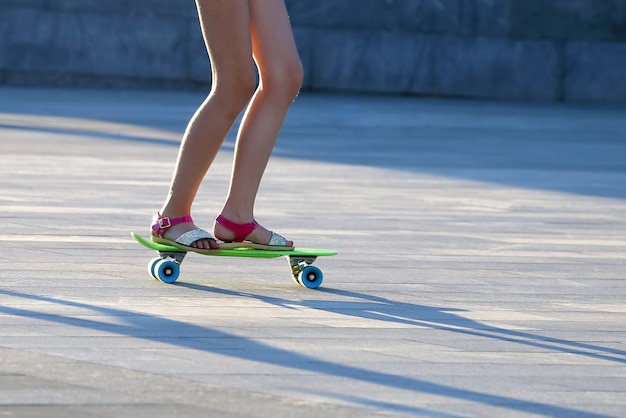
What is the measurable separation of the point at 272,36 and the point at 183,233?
0.70m

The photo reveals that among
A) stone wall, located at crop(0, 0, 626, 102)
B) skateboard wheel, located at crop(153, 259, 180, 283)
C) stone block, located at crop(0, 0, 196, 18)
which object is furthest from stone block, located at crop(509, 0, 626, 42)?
skateboard wheel, located at crop(153, 259, 180, 283)

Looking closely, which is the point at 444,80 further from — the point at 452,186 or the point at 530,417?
the point at 530,417

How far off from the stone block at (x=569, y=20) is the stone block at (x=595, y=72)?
0.61ft

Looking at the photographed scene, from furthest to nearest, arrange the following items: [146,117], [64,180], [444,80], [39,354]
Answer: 1. [444,80]
2. [146,117]
3. [64,180]
4. [39,354]

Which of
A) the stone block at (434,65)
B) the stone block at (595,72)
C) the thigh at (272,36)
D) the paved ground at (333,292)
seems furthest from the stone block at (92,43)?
the thigh at (272,36)

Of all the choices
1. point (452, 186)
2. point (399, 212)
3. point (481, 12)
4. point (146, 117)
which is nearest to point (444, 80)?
point (481, 12)

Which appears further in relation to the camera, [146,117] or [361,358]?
[146,117]

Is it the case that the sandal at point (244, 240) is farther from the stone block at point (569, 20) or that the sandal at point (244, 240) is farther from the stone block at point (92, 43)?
the stone block at point (569, 20)

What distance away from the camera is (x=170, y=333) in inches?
147

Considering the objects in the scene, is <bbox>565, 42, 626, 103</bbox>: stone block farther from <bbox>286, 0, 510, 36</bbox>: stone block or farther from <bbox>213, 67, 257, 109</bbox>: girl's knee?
<bbox>213, 67, 257, 109</bbox>: girl's knee

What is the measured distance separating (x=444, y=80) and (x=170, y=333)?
11262 mm

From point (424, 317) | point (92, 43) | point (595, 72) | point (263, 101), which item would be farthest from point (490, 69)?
point (424, 317)

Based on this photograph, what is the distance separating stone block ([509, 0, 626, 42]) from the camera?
14938 millimetres

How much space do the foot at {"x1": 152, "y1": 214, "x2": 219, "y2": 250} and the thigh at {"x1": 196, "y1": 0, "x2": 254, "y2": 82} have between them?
0.50 m
